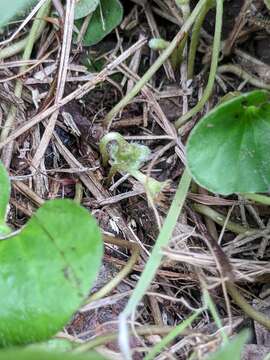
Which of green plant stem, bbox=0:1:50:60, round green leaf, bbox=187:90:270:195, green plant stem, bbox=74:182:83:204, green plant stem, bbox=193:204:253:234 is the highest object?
green plant stem, bbox=0:1:50:60

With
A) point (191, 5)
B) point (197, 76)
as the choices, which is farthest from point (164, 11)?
point (197, 76)

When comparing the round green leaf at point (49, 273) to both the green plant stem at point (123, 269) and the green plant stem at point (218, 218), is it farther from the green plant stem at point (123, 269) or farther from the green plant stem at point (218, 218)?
the green plant stem at point (218, 218)

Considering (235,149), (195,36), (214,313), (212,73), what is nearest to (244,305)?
(214,313)

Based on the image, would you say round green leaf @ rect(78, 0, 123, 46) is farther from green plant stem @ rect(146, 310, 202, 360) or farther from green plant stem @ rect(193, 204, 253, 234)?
green plant stem @ rect(146, 310, 202, 360)

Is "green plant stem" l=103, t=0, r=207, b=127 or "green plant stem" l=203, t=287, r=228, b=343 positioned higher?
"green plant stem" l=103, t=0, r=207, b=127

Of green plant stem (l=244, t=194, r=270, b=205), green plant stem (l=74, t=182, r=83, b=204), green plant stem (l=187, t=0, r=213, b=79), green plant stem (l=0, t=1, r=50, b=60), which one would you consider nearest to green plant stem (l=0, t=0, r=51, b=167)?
green plant stem (l=0, t=1, r=50, b=60)

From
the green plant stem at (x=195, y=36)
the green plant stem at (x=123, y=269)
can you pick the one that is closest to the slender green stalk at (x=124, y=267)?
the green plant stem at (x=123, y=269)

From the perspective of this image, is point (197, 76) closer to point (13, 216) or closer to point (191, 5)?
point (191, 5)
